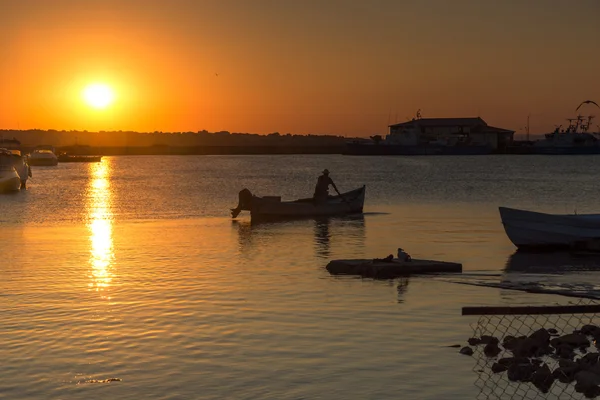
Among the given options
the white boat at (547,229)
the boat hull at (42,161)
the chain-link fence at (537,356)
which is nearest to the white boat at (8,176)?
the white boat at (547,229)

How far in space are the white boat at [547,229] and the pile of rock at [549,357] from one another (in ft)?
47.8

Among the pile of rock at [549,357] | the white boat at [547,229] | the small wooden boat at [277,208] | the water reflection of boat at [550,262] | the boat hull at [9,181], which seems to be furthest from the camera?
the boat hull at [9,181]

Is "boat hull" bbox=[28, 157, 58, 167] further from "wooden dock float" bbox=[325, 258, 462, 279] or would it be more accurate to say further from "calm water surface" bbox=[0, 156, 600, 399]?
"wooden dock float" bbox=[325, 258, 462, 279]

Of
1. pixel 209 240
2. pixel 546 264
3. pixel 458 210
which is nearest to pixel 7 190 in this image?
pixel 458 210

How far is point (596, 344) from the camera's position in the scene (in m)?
14.9

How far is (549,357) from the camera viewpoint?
1426cm

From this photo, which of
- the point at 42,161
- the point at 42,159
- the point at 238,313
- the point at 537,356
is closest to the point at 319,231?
the point at 238,313

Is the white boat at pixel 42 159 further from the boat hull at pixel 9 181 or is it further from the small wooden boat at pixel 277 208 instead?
Result: the small wooden boat at pixel 277 208

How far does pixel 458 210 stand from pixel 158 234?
22015 mm

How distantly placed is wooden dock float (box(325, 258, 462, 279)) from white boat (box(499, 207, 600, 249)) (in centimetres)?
690

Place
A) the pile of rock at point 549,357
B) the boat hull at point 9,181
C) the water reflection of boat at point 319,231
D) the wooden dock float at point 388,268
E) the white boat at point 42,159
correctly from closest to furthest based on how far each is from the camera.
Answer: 1. the pile of rock at point 549,357
2. the wooden dock float at point 388,268
3. the water reflection of boat at point 319,231
4. the boat hull at point 9,181
5. the white boat at point 42,159

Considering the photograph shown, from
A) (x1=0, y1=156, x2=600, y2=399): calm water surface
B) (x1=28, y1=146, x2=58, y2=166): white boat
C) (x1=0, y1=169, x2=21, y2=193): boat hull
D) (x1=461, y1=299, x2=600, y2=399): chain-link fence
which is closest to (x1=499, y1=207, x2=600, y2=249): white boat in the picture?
(x1=0, y1=156, x2=600, y2=399): calm water surface

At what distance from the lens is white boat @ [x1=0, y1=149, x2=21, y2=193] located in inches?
3004

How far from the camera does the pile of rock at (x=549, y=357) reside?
42.3 ft
